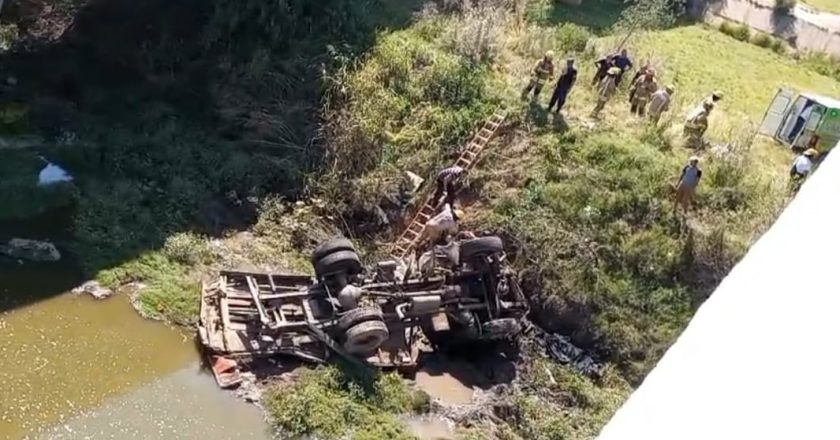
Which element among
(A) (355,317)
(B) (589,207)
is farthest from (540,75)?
(A) (355,317)

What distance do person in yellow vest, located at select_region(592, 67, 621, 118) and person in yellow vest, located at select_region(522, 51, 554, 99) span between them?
3.66 ft

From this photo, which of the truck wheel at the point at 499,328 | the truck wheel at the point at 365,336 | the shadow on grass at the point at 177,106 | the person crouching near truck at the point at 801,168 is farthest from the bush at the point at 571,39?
the truck wheel at the point at 365,336

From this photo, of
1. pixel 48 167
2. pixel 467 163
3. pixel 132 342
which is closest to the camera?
pixel 132 342

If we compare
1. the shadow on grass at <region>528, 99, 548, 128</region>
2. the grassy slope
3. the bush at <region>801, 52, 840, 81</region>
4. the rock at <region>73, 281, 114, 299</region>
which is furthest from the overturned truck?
the bush at <region>801, 52, 840, 81</region>

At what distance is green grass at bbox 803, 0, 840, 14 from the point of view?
26.4 meters

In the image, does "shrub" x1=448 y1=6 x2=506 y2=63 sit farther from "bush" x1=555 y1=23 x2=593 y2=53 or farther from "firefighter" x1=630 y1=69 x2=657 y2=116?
"firefighter" x1=630 y1=69 x2=657 y2=116

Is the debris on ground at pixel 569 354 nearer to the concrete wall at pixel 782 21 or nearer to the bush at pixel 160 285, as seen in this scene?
the bush at pixel 160 285

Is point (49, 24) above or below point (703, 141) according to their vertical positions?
below

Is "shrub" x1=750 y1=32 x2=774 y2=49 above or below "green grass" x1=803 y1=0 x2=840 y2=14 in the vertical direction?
below

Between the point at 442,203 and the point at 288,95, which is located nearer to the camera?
the point at 442,203

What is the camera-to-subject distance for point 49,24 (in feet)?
61.8

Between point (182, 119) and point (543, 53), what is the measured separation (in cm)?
756

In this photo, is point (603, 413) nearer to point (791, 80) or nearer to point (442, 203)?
point (442, 203)

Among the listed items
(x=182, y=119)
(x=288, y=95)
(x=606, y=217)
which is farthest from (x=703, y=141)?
(x=182, y=119)
